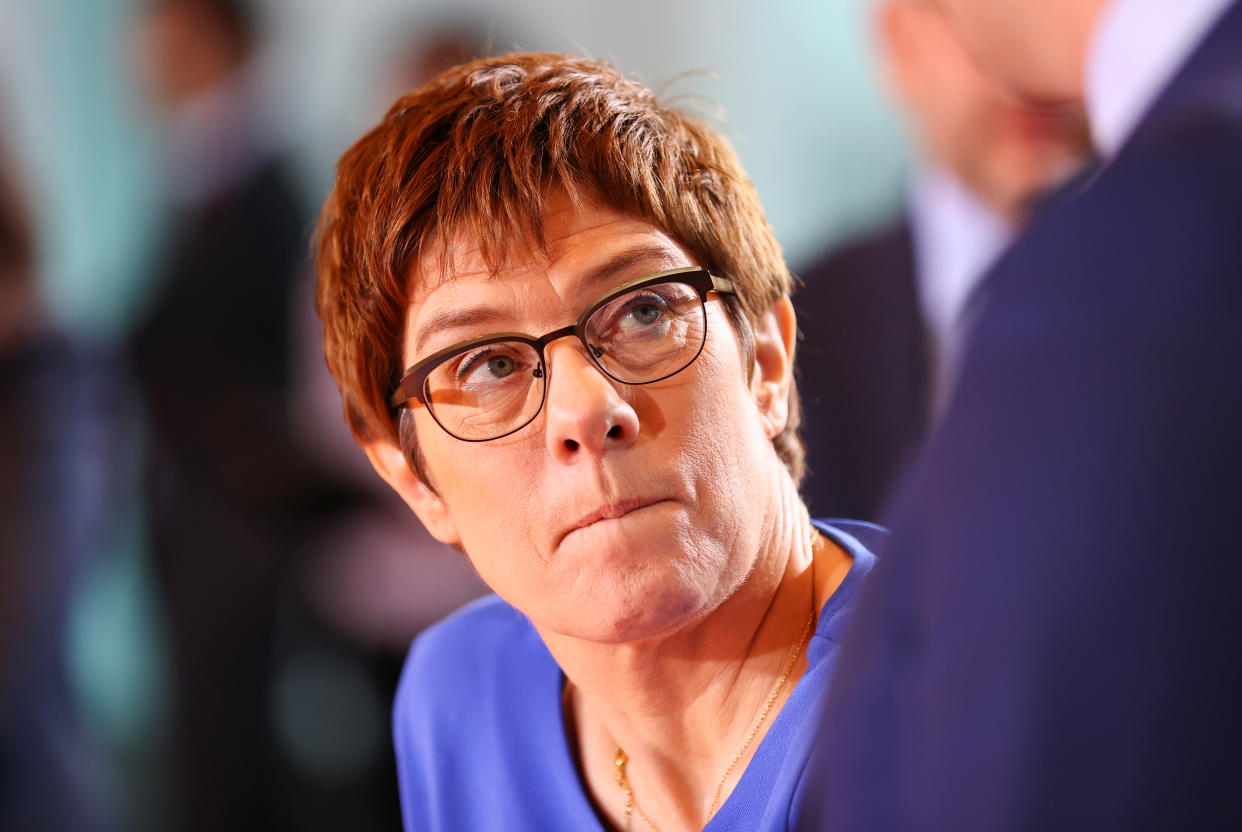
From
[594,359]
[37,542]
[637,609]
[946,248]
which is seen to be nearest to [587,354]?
[594,359]

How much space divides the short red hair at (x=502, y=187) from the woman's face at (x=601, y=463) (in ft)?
0.09

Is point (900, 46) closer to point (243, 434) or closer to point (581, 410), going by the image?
point (581, 410)

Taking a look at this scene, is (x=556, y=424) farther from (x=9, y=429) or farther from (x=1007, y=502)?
(x=9, y=429)

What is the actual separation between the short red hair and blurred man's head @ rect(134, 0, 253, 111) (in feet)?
6.94

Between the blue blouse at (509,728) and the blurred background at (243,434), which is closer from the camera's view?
the blue blouse at (509,728)

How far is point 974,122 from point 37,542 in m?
2.20

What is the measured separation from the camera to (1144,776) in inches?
22.8

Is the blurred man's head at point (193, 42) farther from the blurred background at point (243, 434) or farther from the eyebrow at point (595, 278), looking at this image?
the eyebrow at point (595, 278)

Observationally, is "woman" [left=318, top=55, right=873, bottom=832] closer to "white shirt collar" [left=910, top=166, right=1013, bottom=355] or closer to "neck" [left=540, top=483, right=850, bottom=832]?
"neck" [left=540, top=483, right=850, bottom=832]

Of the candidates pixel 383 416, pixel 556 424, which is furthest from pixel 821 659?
pixel 383 416

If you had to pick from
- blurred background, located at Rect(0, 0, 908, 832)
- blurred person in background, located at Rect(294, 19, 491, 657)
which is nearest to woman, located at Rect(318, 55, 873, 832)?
blurred background, located at Rect(0, 0, 908, 832)

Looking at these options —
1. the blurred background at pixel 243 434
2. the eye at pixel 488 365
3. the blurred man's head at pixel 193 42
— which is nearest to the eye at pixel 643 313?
the eye at pixel 488 365

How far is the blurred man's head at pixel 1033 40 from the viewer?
798mm

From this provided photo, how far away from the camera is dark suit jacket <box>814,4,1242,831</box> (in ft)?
1.90
